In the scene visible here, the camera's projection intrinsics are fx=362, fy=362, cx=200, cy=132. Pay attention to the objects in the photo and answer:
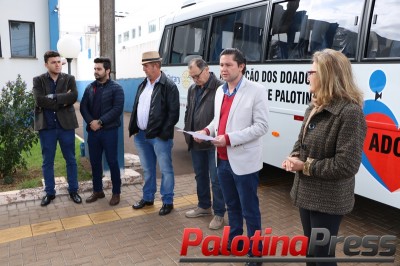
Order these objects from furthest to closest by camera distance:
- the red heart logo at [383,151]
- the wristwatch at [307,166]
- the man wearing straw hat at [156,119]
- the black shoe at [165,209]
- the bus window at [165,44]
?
1. the bus window at [165,44]
2. the black shoe at [165,209]
3. the man wearing straw hat at [156,119]
4. the red heart logo at [383,151]
5. the wristwatch at [307,166]

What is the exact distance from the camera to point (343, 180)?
7.12 feet

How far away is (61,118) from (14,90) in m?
1.34

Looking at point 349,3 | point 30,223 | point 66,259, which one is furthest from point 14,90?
point 349,3

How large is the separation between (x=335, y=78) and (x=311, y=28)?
8.62 feet

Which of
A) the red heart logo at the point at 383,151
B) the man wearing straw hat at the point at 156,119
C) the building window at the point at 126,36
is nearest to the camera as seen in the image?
the red heart logo at the point at 383,151

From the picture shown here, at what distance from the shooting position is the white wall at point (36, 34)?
39.0ft

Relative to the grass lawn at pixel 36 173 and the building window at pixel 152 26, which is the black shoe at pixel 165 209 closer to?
the grass lawn at pixel 36 173

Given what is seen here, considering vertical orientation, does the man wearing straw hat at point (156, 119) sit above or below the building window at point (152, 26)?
below

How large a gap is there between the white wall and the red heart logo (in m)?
11.4

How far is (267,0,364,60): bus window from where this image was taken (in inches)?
158

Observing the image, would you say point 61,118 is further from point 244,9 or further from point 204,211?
point 244,9

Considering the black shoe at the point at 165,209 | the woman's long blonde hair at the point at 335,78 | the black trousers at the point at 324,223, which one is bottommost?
the black shoe at the point at 165,209

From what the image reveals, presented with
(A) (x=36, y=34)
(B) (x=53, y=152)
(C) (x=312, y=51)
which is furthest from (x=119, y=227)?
(A) (x=36, y=34)

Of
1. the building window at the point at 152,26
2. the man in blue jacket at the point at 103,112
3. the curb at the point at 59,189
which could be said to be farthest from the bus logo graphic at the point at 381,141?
the building window at the point at 152,26
